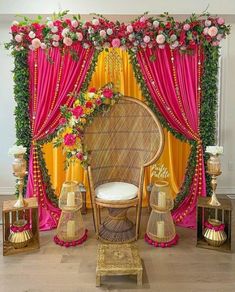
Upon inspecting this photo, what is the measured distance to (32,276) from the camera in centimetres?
228

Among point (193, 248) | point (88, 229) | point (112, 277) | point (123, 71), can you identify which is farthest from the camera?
point (123, 71)

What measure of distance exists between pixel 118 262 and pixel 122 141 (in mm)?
1246

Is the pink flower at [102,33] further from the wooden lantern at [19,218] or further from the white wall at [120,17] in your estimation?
the wooden lantern at [19,218]

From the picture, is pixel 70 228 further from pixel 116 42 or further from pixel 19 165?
pixel 116 42

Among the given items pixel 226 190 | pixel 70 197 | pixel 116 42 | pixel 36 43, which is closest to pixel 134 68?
pixel 116 42

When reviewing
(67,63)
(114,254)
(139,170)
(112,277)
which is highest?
(67,63)

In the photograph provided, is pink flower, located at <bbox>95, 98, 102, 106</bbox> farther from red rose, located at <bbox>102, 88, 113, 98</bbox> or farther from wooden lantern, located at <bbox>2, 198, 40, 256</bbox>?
wooden lantern, located at <bbox>2, 198, 40, 256</bbox>

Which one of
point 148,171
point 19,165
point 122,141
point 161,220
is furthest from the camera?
point 148,171

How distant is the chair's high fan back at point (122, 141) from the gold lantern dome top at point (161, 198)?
216 millimetres

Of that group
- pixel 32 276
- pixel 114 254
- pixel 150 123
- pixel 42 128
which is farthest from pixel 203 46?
pixel 32 276

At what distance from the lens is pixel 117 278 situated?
2.26m

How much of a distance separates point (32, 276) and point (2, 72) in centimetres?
272

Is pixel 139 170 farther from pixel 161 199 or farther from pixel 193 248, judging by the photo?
pixel 193 248

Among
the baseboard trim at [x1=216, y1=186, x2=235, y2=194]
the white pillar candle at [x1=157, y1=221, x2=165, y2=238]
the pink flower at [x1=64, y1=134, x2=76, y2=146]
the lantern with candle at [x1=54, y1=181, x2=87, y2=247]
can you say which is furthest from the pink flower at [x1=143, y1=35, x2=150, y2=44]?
the baseboard trim at [x1=216, y1=186, x2=235, y2=194]
